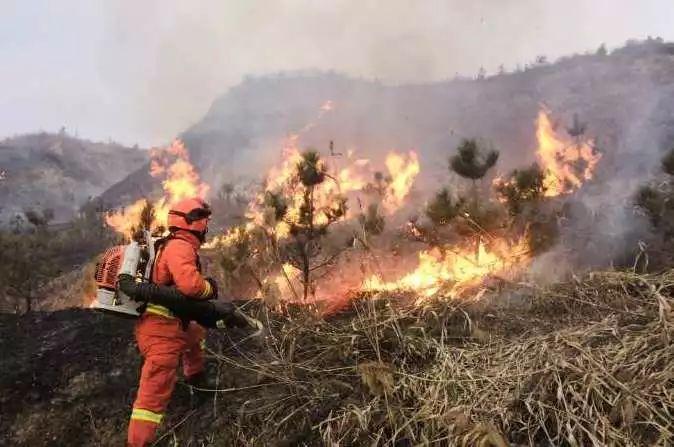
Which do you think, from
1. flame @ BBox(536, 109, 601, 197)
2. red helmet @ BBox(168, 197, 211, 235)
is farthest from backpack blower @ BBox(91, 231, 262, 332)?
flame @ BBox(536, 109, 601, 197)

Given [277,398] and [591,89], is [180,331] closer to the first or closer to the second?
[277,398]

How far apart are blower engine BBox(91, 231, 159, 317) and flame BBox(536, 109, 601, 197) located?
21454 millimetres

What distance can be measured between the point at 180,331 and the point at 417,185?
32820 mm

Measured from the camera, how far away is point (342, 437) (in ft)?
10.7

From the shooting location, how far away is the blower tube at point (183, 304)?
3.99m

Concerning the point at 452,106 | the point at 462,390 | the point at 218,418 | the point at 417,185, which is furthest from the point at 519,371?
the point at 452,106

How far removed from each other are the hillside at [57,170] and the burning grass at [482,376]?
129ft

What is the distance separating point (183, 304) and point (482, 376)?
7.25 ft

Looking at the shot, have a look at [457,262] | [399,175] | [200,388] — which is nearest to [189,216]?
[200,388]

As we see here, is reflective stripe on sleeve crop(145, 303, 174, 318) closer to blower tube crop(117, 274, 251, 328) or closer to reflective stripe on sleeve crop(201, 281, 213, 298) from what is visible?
blower tube crop(117, 274, 251, 328)

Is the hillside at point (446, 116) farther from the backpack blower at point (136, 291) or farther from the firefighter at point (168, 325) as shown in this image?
the backpack blower at point (136, 291)

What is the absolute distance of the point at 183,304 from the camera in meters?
4.11

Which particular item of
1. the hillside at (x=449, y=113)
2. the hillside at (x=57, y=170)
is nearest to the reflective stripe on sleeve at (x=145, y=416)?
the hillside at (x=449, y=113)

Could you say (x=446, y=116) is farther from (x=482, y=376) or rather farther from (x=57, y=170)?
(x=482, y=376)
